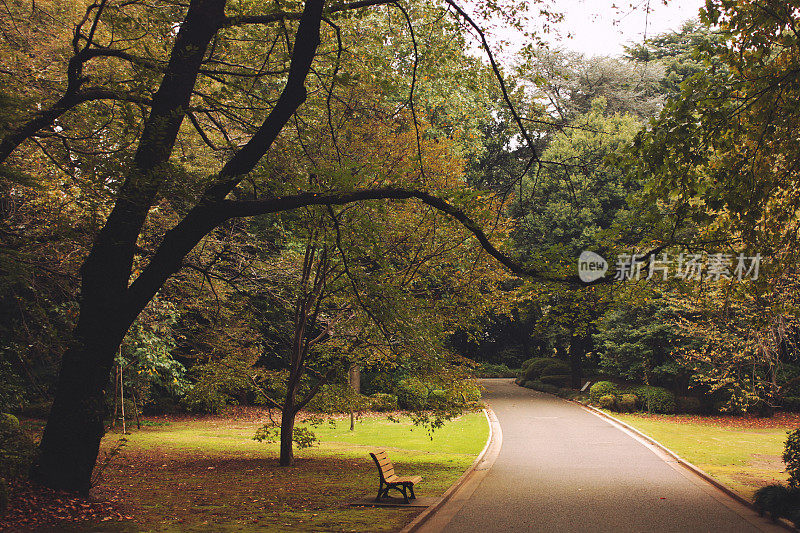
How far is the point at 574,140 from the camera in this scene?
32344 millimetres

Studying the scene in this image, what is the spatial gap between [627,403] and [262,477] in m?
19.4

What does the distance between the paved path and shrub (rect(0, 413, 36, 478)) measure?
5652 mm

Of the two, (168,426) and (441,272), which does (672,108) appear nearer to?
(441,272)

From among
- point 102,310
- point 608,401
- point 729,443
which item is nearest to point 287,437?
point 102,310

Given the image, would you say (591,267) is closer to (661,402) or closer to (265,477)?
(265,477)

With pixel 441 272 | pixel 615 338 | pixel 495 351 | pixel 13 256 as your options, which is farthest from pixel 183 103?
pixel 495 351

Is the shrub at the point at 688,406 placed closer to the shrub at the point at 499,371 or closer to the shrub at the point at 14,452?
the shrub at the point at 499,371

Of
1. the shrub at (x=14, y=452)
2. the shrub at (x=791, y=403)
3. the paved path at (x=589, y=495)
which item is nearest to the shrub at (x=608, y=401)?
the shrub at (x=791, y=403)

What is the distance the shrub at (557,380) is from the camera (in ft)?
121

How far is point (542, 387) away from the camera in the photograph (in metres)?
36.7

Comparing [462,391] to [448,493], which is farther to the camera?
[462,391]

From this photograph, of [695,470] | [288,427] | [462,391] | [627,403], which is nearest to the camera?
[462,391]

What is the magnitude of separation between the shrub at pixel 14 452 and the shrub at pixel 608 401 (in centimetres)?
2399

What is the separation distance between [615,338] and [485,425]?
10250 mm
